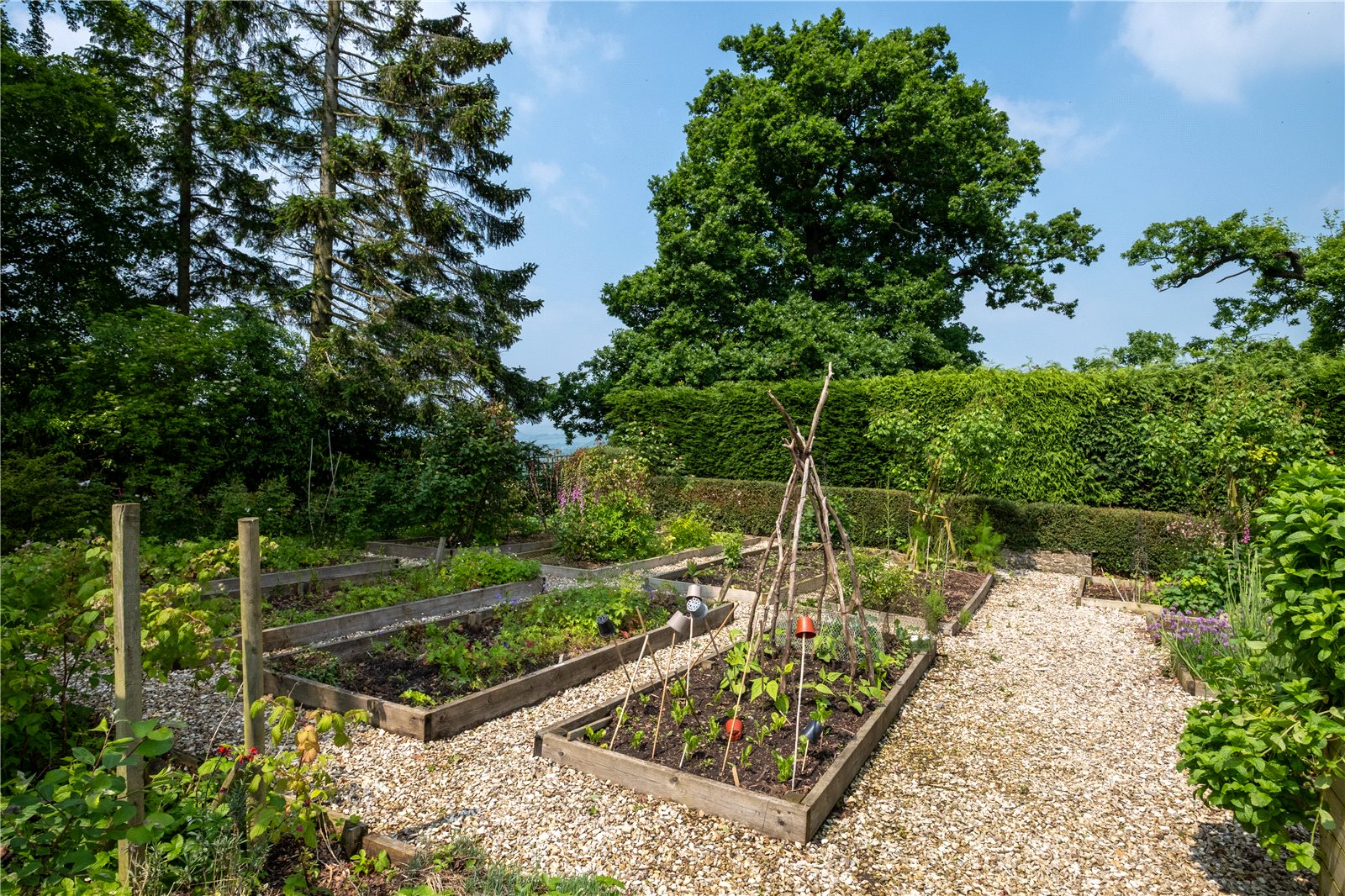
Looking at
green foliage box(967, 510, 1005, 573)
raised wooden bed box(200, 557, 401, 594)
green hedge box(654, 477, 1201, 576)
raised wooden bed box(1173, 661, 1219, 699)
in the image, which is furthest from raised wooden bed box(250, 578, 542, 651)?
green foliage box(967, 510, 1005, 573)

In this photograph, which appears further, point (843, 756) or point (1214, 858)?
point (843, 756)

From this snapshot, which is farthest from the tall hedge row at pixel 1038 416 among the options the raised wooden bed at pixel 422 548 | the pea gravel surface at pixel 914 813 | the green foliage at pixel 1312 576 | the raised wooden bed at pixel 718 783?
the green foliage at pixel 1312 576

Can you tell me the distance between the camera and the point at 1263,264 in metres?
16.3

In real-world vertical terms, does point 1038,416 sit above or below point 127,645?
above

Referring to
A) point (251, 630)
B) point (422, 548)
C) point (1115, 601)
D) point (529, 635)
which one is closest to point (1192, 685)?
point (1115, 601)

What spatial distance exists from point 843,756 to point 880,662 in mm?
1486

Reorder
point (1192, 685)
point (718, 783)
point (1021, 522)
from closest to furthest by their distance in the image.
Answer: point (718, 783), point (1192, 685), point (1021, 522)

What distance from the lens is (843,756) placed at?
138 inches

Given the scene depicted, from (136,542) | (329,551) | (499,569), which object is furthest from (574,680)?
(329,551)

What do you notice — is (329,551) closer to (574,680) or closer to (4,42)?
(574,680)

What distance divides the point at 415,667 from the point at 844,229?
15127 mm

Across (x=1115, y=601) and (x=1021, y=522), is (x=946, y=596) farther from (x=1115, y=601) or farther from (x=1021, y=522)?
(x=1021, y=522)

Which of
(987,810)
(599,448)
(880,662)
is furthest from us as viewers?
(599,448)

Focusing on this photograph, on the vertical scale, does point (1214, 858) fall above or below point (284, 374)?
below
